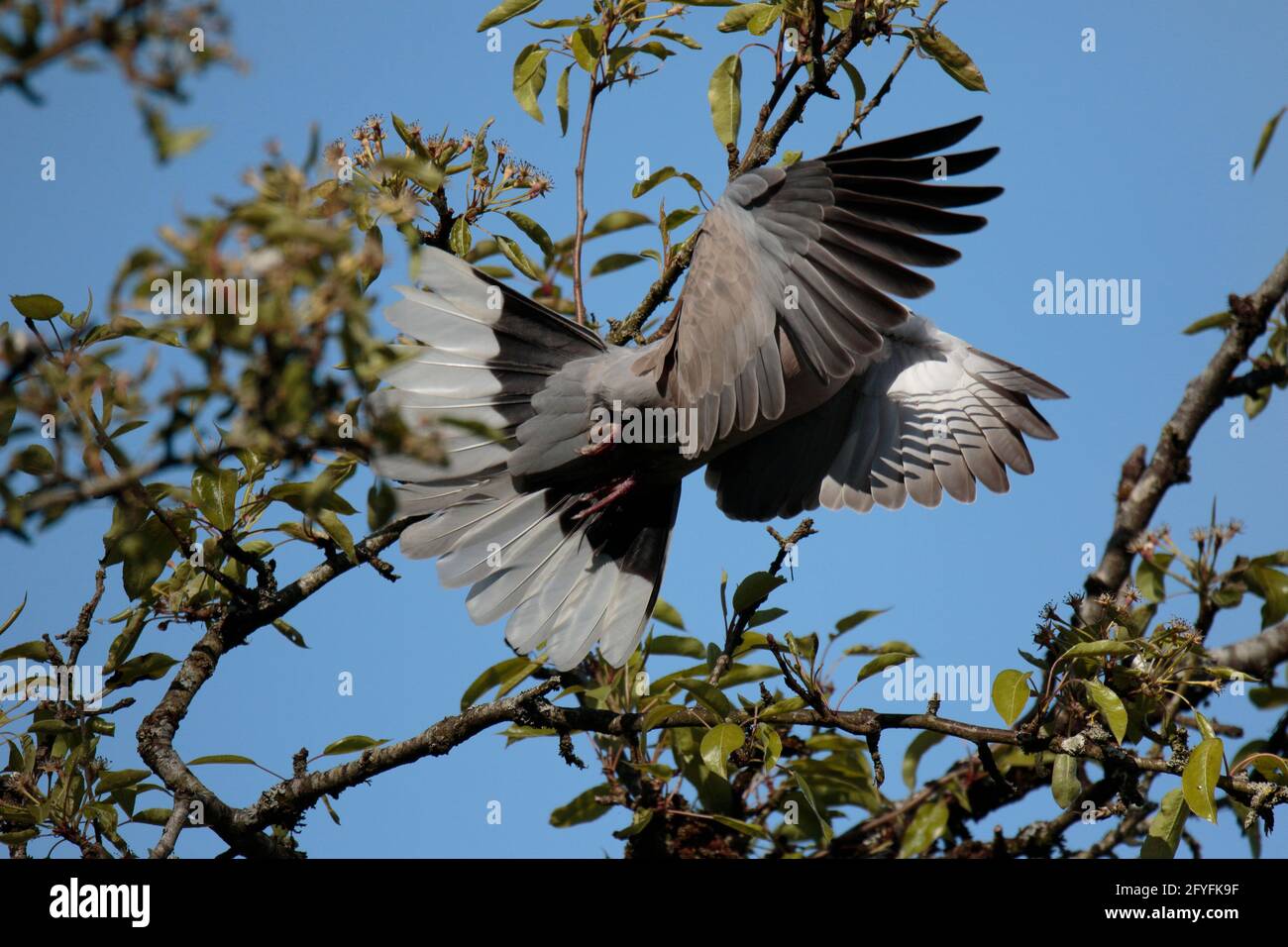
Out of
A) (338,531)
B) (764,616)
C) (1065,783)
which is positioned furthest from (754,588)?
(338,531)

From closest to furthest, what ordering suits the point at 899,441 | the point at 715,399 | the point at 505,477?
1. the point at 715,399
2. the point at 505,477
3. the point at 899,441

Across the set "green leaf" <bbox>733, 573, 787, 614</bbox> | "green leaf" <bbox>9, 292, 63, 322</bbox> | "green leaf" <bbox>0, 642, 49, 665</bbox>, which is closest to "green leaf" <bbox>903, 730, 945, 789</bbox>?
"green leaf" <bbox>733, 573, 787, 614</bbox>

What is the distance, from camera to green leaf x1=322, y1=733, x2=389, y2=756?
3090mm

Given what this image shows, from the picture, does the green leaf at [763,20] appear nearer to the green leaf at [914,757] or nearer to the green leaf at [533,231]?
the green leaf at [533,231]

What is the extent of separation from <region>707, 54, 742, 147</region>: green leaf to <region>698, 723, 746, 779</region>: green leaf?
1.70 meters

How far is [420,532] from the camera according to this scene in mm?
3686

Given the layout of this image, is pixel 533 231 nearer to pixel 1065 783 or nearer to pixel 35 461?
pixel 35 461

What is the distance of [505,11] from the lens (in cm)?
333

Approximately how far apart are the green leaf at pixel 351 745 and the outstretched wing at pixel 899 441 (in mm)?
1594

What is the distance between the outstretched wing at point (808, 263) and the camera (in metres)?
3.12

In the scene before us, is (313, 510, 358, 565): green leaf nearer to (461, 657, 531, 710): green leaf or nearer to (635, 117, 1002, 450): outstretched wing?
(461, 657, 531, 710): green leaf

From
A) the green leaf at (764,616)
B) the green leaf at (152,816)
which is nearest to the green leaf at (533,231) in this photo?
the green leaf at (764,616)

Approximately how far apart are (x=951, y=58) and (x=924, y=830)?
7.60 ft
